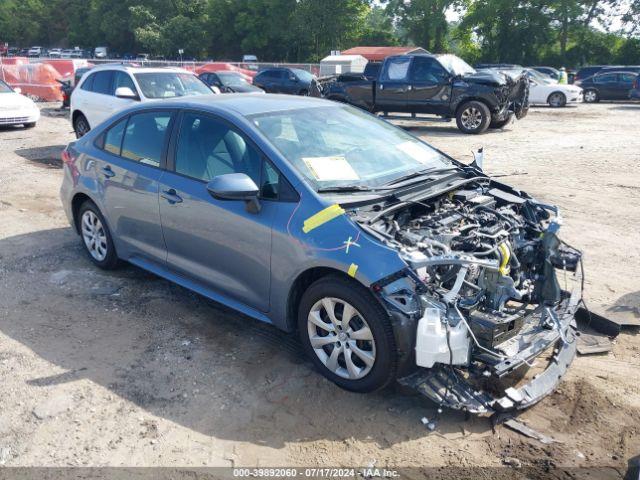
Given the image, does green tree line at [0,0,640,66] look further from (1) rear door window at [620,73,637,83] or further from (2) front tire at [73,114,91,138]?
(2) front tire at [73,114,91,138]

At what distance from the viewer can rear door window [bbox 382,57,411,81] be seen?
16016mm

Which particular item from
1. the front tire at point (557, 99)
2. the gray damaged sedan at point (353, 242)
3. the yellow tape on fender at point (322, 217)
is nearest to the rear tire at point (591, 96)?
the front tire at point (557, 99)

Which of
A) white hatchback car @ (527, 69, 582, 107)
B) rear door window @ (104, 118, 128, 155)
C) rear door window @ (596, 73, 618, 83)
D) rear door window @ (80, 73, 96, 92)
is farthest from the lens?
rear door window @ (596, 73, 618, 83)

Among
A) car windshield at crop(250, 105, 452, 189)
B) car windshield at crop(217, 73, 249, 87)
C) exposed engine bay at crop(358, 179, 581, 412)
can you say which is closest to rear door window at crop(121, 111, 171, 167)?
car windshield at crop(250, 105, 452, 189)

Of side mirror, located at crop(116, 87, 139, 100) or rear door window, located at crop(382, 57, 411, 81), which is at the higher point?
rear door window, located at crop(382, 57, 411, 81)

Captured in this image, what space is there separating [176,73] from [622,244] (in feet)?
28.0

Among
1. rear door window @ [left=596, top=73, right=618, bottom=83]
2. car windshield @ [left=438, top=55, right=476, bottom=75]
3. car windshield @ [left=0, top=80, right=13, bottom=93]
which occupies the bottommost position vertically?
car windshield @ [left=0, top=80, right=13, bottom=93]

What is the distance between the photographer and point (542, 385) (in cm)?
350

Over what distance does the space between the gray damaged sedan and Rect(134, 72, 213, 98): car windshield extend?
19.3 ft

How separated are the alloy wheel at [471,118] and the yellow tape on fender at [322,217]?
487 inches

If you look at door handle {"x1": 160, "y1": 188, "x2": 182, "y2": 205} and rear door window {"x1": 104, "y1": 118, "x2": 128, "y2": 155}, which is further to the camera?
rear door window {"x1": 104, "y1": 118, "x2": 128, "y2": 155}

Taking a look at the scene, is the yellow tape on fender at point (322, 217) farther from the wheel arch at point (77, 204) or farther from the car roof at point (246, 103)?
the wheel arch at point (77, 204)

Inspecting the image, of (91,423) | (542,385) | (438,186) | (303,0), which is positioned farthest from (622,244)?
(303,0)

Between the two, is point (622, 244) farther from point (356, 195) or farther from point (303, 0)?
point (303, 0)
